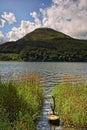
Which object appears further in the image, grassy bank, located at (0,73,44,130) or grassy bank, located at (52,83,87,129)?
grassy bank, located at (52,83,87,129)

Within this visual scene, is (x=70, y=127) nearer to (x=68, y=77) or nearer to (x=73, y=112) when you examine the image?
(x=73, y=112)

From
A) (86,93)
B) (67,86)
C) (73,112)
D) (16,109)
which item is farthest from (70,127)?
(67,86)

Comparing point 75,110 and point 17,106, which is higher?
point 17,106

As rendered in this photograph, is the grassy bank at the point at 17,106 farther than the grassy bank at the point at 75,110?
No

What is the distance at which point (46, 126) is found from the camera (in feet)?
60.0

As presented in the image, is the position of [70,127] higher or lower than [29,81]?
lower

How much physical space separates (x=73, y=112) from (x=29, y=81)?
23.7 feet

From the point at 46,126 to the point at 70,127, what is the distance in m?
1.41

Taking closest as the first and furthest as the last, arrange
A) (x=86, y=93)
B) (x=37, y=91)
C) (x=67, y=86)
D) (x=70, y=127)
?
(x=70, y=127) → (x=86, y=93) → (x=37, y=91) → (x=67, y=86)

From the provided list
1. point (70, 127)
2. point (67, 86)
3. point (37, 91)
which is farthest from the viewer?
point (67, 86)

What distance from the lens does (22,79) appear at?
24797mm

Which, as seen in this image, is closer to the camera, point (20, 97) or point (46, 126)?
point (46, 126)

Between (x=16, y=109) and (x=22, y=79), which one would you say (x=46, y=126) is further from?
(x=22, y=79)

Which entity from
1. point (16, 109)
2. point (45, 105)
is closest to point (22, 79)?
point (45, 105)
